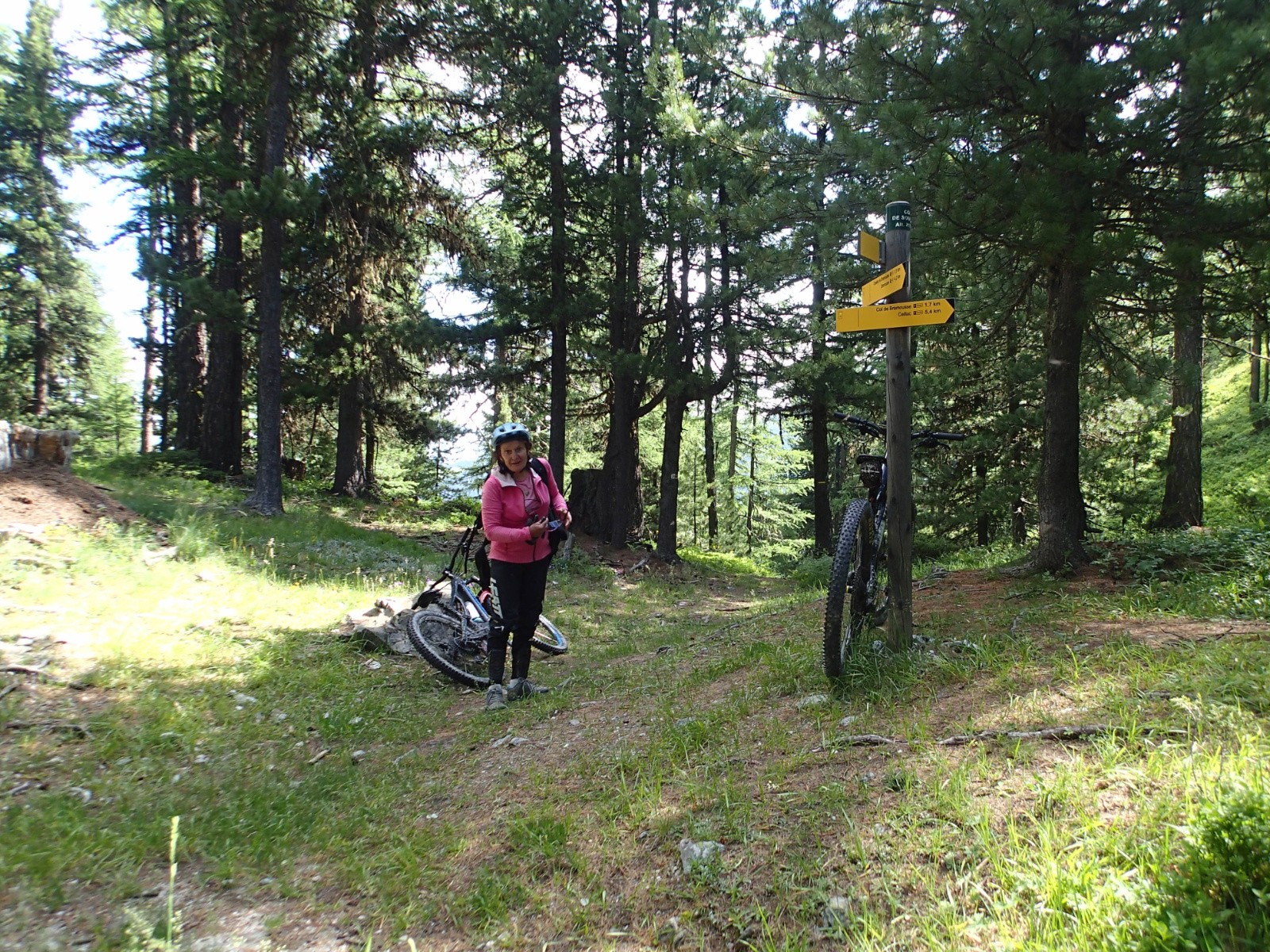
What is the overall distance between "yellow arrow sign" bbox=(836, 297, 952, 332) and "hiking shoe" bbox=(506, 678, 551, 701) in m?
3.67

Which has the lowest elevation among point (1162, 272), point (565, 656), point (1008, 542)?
point (565, 656)

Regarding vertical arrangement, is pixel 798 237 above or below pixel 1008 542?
above

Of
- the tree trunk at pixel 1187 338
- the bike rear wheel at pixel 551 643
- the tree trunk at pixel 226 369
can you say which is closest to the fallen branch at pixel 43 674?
the bike rear wheel at pixel 551 643

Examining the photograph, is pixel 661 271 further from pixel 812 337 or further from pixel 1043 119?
pixel 1043 119

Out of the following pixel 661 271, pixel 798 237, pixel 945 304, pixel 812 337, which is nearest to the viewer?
pixel 945 304

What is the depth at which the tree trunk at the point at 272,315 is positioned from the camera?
1211cm

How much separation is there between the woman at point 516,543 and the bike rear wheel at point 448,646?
0.51m

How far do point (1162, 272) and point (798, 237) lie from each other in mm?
3129

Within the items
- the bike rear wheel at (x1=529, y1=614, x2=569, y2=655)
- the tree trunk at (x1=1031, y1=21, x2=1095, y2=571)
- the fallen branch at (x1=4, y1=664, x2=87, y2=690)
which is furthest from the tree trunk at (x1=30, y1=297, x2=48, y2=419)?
the tree trunk at (x1=1031, y1=21, x2=1095, y2=571)

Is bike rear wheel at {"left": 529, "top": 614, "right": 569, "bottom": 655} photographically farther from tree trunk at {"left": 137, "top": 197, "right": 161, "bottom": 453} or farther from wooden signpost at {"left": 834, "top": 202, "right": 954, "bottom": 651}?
tree trunk at {"left": 137, "top": 197, "right": 161, "bottom": 453}

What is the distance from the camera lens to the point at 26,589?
5.69m

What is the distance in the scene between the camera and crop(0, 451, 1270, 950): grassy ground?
218 cm

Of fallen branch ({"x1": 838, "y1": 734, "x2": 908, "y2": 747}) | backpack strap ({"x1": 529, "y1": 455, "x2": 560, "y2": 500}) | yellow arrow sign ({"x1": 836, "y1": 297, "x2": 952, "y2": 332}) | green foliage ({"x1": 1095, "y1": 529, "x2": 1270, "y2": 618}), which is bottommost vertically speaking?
fallen branch ({"x1": 838, "y1": 734, "x2": 908, "y2": 747})

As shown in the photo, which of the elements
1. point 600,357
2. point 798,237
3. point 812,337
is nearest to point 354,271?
point 600,357
